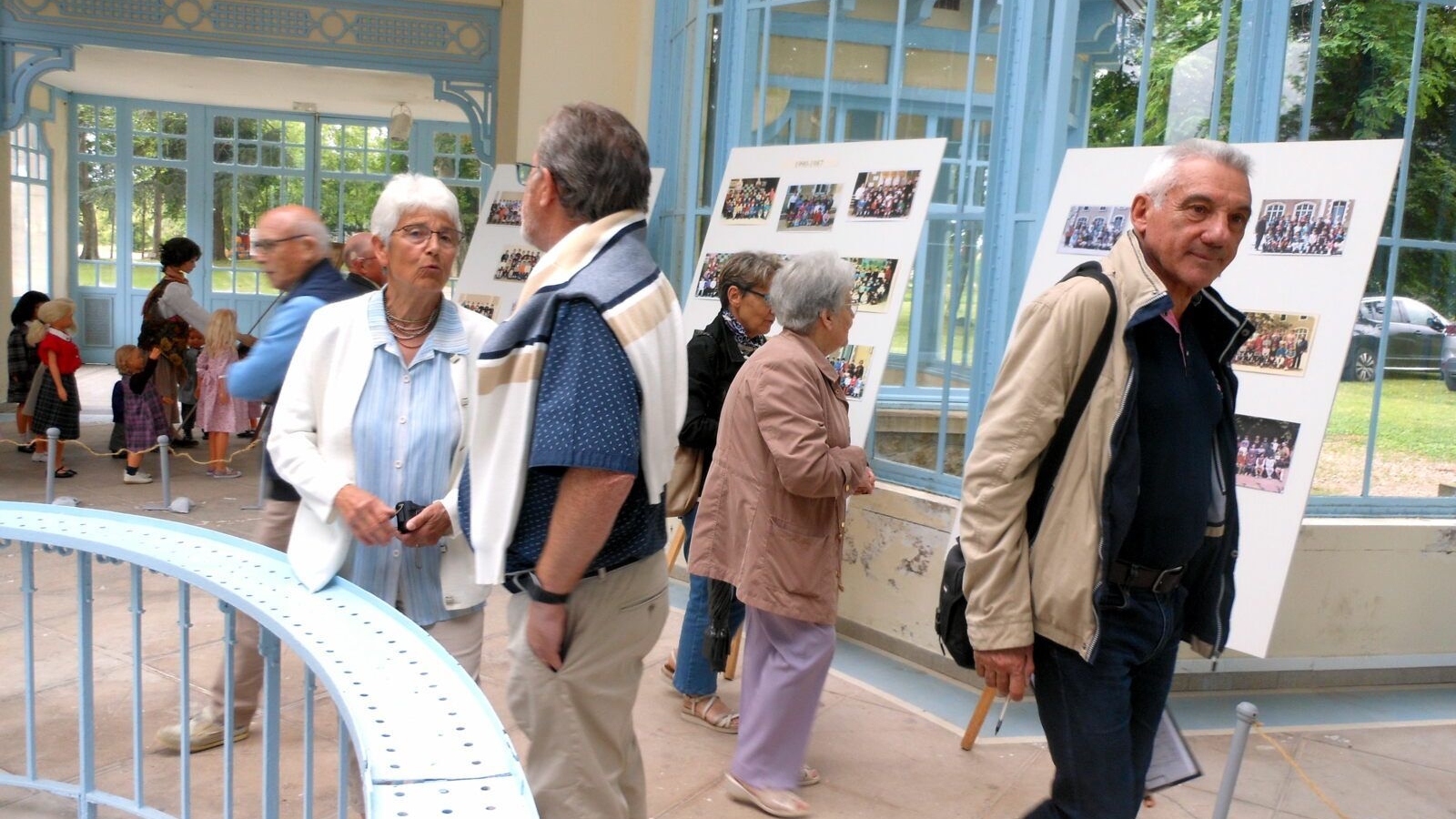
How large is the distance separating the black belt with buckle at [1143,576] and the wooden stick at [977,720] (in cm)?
156

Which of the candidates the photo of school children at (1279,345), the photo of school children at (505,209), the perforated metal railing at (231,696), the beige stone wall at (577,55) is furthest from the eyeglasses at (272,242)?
the beige stone wall at (577,55)

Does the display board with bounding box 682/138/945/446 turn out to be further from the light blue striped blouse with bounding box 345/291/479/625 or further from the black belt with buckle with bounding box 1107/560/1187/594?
the black belt with buckle with bounding box 1107/560/1187/594

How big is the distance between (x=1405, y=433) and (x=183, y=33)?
376 inches

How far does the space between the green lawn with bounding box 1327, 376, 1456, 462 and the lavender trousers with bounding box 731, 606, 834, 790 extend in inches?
98.3

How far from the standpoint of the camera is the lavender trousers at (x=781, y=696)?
3.37m

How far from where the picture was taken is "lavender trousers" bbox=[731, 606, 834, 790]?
337 cm

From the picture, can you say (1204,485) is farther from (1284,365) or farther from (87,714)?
(87,714)

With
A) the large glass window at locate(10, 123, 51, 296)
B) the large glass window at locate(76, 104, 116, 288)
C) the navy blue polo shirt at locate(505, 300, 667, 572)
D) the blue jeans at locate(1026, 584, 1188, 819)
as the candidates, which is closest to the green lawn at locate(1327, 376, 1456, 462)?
the blue jeans at locate(1026, 584, 1188, 819)

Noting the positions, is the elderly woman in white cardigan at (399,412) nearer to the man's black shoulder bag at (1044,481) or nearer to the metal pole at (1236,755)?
the man's black shoulder bag at (1044,481)

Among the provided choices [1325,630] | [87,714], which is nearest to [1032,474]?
[87,714]

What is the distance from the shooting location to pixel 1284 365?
3260 mm

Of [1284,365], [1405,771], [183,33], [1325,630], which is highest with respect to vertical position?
[183,33]

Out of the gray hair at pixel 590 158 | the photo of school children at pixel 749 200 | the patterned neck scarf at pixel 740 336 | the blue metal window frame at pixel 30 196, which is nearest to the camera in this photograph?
the gray hair at pixel 590 158

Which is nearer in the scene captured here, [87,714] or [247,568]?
[247,568]
